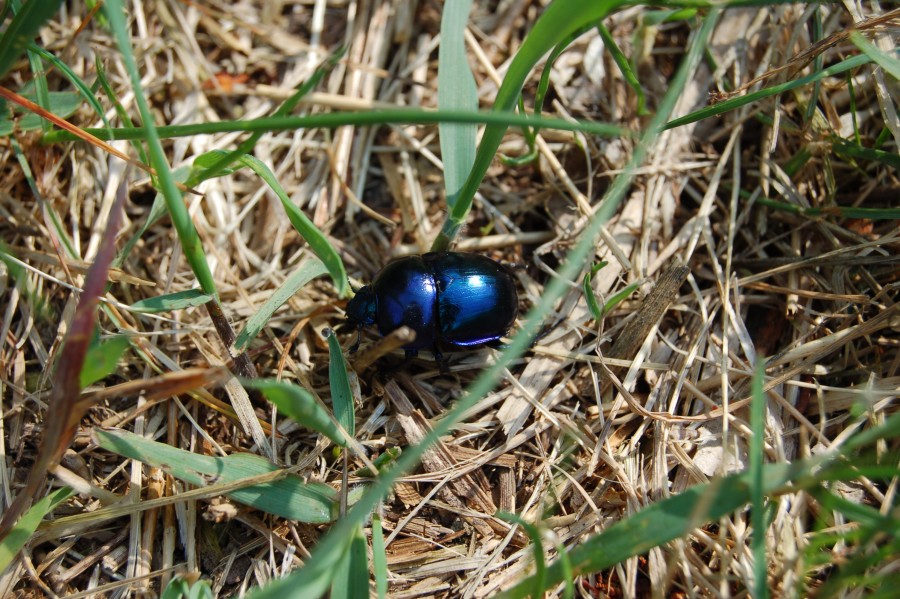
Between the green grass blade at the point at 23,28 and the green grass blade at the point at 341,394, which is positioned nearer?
the green grass blade at the point at 23,28

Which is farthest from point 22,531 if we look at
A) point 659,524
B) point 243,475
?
point 659,524

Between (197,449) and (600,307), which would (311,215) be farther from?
(600,307)

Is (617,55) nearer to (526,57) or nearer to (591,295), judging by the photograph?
(526,57)

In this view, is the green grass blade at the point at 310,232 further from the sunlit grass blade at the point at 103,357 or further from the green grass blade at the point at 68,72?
the sunlit grass blade at the point at 103,357

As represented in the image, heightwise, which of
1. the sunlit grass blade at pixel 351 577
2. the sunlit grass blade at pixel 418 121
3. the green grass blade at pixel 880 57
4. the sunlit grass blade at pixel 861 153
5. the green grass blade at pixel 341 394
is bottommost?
the sunlit grass blade at pixel 351 577

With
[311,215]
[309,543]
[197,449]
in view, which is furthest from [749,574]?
[311,215]

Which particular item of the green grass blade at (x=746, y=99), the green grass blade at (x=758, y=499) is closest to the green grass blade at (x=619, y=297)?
the green grass blade at (x=746, y=99)

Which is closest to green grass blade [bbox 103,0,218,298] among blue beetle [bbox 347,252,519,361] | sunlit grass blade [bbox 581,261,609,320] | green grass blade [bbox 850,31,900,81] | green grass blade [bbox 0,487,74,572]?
blue beetle [bbox 347,252,519,361]
